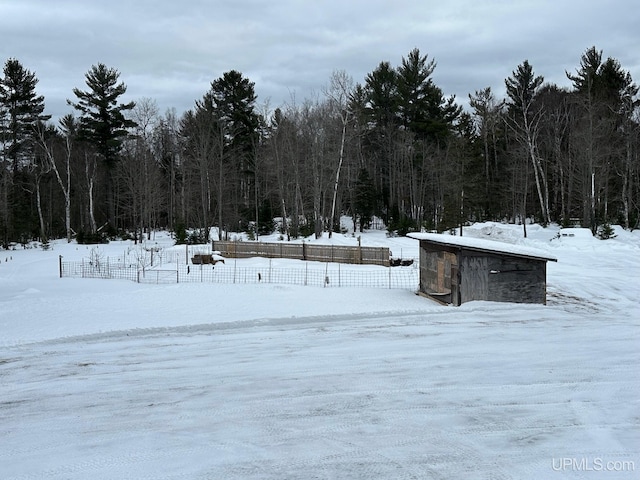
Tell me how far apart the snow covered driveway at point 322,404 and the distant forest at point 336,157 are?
82.3ft

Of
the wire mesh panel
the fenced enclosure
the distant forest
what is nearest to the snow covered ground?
the wire mesh panel

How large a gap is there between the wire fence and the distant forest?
1251 centimetres

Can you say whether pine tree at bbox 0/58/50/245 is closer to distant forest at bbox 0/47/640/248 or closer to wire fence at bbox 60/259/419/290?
distant forest at bbox 0/47/640/248

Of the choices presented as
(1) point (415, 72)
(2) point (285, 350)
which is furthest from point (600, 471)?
(1) point (415, 72)

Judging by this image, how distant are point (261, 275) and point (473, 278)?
9308mm

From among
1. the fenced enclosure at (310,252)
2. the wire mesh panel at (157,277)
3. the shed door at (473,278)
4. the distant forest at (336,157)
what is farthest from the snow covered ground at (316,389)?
the distant forest at (336,157)

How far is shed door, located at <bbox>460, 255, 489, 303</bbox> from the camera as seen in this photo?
41.7 feet

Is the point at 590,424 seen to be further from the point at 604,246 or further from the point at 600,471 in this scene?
the point at 604,246

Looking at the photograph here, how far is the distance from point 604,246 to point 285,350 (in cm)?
2396

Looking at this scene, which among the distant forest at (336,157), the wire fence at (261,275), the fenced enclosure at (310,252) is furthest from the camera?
the distant forest at (336,157)

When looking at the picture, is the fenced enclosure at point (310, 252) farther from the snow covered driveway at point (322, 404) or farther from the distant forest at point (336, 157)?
the snow covered driveway at point (322, 404)

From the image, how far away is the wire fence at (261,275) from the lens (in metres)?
17.6

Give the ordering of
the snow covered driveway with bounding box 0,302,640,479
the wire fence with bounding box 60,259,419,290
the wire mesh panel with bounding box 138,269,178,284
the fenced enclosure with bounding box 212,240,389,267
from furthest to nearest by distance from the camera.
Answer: the fenced enclosure with bounding box 212,240,389,267, the wire fence with bounding box 60,259,419,290, the wire mesh panel with bounding box 138,269,178,284, the snow covered driveway with bounding box 0,302,640,479

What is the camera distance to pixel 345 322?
11.1 m
